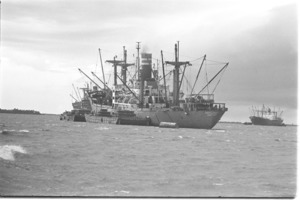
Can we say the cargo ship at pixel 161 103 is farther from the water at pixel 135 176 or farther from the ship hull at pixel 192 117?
the water at pixel 135 176

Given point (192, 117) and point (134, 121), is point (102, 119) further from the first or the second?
point (192, 117)

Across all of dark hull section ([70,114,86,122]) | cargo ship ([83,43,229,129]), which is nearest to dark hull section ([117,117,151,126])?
cargo ship ([83,43,229,129])

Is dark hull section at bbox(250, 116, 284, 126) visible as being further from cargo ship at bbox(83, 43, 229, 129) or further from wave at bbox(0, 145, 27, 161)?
wave at bbox(0, 145, 27, 161)

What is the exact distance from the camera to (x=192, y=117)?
2712 inches

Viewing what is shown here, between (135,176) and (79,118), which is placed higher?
(79,118)

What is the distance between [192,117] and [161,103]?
1179 cm

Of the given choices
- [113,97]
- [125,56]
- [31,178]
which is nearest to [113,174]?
[31,178]

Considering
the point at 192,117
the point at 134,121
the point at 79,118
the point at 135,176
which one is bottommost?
the point at 135,176

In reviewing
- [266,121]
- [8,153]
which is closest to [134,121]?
[8,153]

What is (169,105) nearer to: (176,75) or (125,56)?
(176,75)

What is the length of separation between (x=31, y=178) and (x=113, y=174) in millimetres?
3188

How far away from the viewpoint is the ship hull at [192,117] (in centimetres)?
6819

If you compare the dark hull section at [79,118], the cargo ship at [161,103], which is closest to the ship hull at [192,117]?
the cargo ship at [161,103]

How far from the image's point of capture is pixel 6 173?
16062 millimetres
